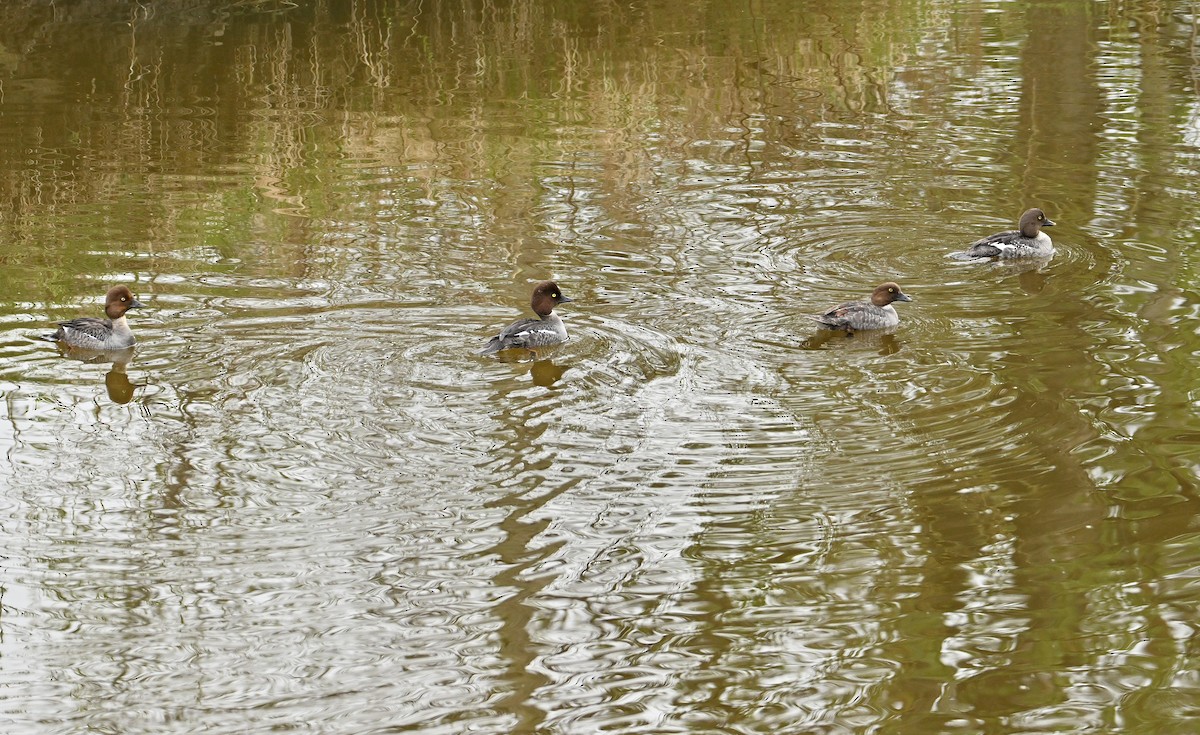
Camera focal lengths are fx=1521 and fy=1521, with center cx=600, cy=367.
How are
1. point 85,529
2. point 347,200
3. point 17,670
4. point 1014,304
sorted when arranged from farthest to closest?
point 347,200
point 1014,304
point 85,529
point 17,670

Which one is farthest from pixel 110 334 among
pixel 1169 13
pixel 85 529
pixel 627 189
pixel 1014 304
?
pixel 1169 13

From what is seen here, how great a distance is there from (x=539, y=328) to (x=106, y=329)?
2.97 metres

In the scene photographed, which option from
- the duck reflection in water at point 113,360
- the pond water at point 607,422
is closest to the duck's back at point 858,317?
the pond water at point 607,422

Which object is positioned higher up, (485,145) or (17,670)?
(485,145)

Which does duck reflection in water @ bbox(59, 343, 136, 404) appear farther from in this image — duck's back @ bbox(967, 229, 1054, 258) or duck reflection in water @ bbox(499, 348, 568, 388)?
duck's back @ bbox(967, 229, 1054, 258)

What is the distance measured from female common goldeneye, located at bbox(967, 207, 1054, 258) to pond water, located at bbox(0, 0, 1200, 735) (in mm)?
178

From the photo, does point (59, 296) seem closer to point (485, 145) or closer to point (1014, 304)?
point (485, 145)

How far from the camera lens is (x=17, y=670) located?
655 cm

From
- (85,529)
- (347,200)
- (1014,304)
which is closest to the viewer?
(85,529)

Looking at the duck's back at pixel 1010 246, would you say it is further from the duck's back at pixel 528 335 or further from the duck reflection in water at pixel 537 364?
the duck reflection in water at pixel 537 364

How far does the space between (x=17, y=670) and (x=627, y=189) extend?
28.4ft

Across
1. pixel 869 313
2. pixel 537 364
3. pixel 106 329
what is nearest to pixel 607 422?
pixel 537 364

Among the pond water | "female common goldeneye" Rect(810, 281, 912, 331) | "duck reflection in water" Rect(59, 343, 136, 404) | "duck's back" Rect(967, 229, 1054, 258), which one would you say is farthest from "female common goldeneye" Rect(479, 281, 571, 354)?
"duck's back" Rect(967, 229, 1054, 258)

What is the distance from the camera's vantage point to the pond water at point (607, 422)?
646 cm
